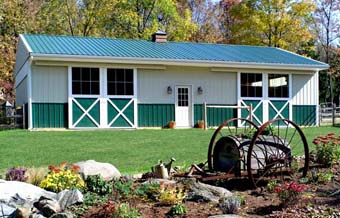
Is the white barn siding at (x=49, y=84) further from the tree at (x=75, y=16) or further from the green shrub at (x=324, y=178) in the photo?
the tree at (x=75, y=16)

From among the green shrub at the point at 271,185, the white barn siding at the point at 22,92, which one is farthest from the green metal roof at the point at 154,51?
the green shrub at the point at 271,185

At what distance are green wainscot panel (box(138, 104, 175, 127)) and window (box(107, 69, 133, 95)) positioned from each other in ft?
2.70

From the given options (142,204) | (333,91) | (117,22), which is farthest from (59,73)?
(333,91)

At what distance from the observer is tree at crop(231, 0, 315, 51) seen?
31.7m

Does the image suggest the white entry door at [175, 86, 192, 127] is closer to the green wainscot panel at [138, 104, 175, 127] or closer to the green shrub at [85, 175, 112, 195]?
the green wainscot panel at [138, 104, 175, 127]

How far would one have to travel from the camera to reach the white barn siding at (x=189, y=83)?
60.7 ft

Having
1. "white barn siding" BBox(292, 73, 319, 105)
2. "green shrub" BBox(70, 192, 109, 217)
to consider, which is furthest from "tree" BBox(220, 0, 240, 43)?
"green shrub" BBox(70, 192, 109, 217)

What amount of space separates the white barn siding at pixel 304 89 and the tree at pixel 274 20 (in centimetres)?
1141

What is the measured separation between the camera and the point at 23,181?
6.33 m

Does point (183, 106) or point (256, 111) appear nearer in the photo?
point (183, 106)

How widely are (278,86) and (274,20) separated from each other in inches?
495

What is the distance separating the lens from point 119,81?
59.3 ft

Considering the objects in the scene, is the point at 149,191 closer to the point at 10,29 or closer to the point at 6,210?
the point at 6,210

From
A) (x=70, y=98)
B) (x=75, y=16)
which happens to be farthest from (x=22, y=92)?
(x=75, y=16)
